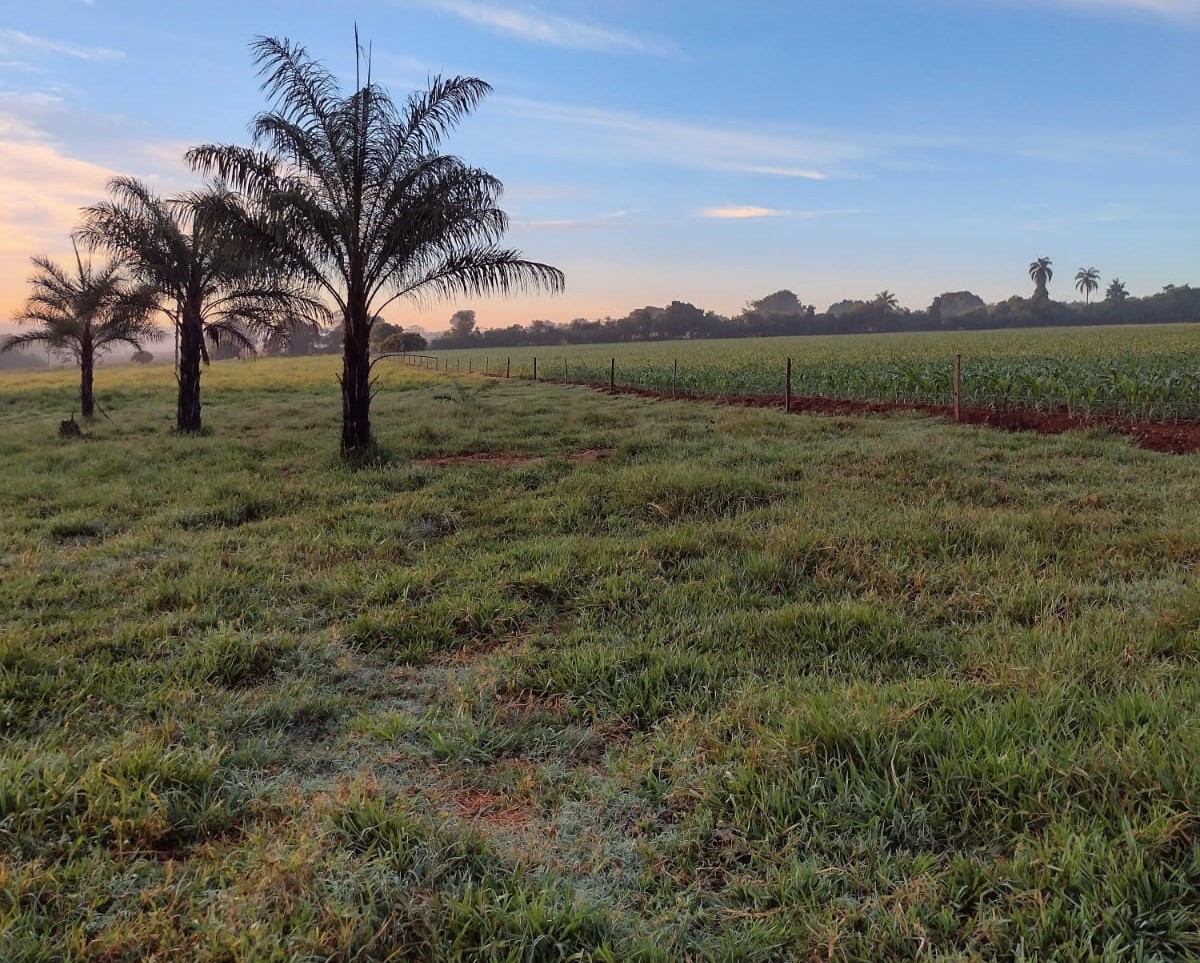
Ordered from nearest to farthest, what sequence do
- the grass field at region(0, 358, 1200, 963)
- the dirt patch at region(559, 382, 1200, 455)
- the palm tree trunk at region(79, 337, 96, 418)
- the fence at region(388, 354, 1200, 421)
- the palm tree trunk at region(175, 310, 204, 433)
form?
1. the grass field at region(0, 358, 1200, 963)
2. the dirt patch at region(559, 382, 1200, 455)
3. the fence at region(388, 354, 1200, 421)
4. the palm tree trunk at region(175, 310, 204, 433)
5. the palm tree trunk at region(79, 337, 96, 418)

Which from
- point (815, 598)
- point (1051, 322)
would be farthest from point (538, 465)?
point (1051, 322)

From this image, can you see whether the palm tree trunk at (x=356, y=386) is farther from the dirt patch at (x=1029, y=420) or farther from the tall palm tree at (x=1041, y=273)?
the tall palm tree at (x=1041, y=273)

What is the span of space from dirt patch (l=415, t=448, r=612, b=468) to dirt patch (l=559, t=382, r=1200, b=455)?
297 inches

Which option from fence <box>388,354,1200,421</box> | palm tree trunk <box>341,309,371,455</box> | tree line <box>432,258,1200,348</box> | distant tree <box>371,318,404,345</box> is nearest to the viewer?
palm tree trunk <box>341,309,371,455</box>

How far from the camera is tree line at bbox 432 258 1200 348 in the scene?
344 feet

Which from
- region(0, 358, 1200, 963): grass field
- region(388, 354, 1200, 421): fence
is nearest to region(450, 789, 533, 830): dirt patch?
region(0, 358, 1200, 963): grass field

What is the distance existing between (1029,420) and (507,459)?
1016 centimetres

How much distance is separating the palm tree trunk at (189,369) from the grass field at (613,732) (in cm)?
1032

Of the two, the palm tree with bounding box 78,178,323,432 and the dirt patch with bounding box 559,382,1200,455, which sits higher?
the palm tree with bounding box 78,178,323,432

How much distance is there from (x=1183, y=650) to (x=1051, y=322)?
121 metres

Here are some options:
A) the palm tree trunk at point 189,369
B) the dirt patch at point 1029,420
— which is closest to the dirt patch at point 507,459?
the dirt patch at point 1029,420

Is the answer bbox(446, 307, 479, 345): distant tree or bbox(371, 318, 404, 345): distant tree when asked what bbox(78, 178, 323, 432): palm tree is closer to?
bbox(371, 318, 404, 345): distant tree

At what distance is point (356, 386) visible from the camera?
11898 millimetres

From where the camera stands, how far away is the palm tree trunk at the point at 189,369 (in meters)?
Result: 16.2
